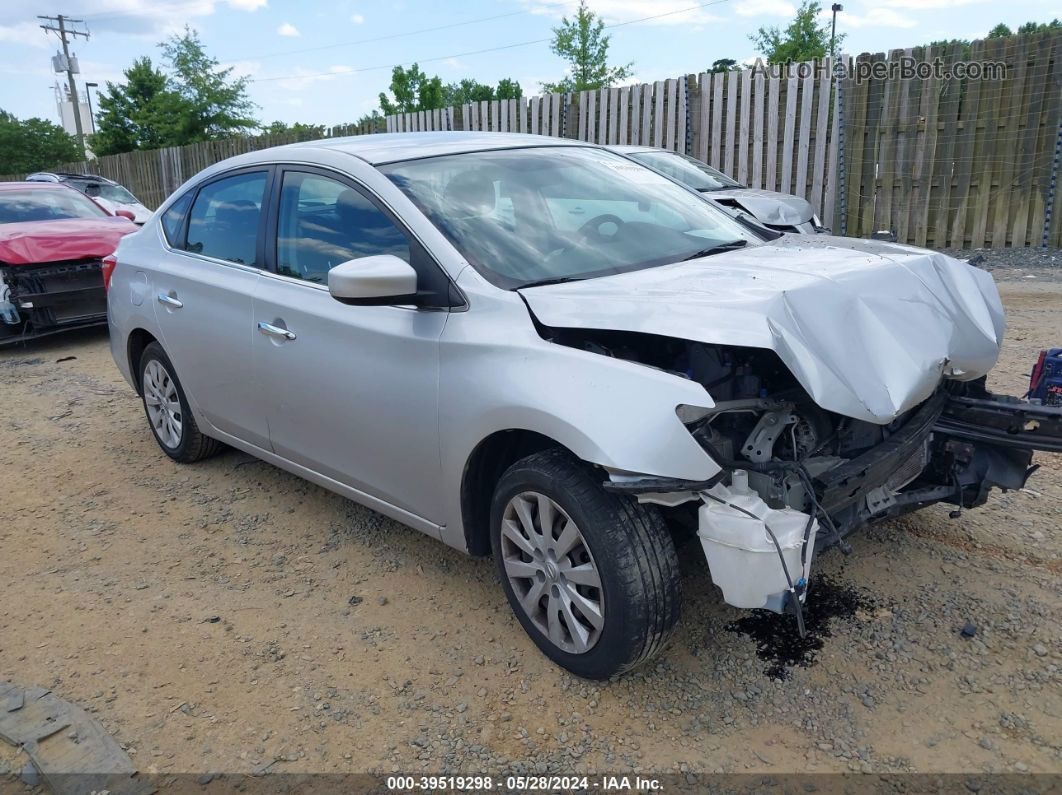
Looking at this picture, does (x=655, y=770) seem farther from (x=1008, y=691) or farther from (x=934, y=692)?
(x=1008, y=691)

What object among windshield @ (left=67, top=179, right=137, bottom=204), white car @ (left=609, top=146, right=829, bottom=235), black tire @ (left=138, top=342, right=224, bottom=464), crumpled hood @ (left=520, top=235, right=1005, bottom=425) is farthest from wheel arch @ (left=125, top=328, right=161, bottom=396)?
windshield @ (left=67, top=179, right=137, bottom=204)

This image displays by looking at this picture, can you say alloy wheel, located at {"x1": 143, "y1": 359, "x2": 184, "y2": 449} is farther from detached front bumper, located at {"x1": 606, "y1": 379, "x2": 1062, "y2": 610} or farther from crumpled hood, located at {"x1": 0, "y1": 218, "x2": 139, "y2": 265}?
crumpled hood, located at {"x1": 0, "y1": 218, "x2": 139, "y2": 265}

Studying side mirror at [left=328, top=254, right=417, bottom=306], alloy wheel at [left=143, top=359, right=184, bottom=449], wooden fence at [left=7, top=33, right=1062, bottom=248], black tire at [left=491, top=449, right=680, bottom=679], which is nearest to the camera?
black tire at [left=491, top=449, right=680, bottom=679]

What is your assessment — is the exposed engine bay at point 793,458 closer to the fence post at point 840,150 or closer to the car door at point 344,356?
the car door at point 344,356

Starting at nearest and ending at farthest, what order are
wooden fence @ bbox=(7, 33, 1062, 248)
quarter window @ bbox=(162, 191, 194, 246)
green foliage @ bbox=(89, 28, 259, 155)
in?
quarter window @ bbox=(162, 191, 194, 246) < wooden fence @ bbox=(7, 33, 1062, 248) < green foliage @ bbox=(89, 28, 259, 155)

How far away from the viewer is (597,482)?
8.80 feet

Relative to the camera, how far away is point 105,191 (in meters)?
17.2

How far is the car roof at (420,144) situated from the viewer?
363cm

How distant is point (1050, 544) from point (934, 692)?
4.15ft

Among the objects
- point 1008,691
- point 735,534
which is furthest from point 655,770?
point 1008,691

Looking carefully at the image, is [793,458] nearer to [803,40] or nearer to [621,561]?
[621,561]

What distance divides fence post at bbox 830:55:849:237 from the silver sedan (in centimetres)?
817

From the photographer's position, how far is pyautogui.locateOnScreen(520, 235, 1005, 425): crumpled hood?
2477 mm

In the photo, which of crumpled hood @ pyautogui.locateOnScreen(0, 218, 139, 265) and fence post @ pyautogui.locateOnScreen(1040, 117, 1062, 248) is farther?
fence post @ pyautogui.locateOnScreen(1040, 117, 1062, 248)
